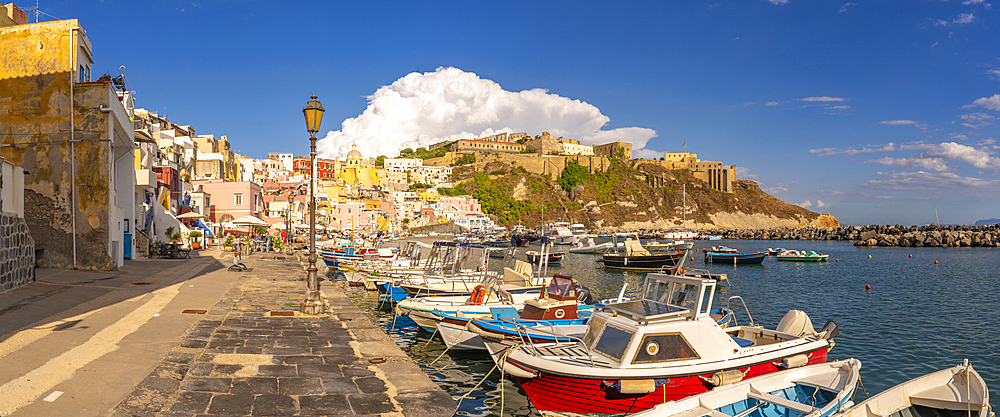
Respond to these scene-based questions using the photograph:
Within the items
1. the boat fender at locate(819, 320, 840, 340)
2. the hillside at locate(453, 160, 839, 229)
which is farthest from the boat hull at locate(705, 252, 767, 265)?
the hillside at locate(453, 160, 839, 229)

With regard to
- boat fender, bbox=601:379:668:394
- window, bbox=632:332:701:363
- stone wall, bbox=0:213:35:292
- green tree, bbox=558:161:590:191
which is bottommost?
boat fender, bbox=601:379:668:394

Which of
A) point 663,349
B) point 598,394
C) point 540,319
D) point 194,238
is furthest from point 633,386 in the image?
point 194,238

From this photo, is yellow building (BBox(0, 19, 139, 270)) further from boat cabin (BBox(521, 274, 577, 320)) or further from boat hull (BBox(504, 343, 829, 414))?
boat hull (BBox(504, 343, 829, 414))

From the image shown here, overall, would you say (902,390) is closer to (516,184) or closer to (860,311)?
(860,311)

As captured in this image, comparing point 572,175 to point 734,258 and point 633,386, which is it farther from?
point 633,386

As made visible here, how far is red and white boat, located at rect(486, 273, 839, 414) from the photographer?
25.4ft

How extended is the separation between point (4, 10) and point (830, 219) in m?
177

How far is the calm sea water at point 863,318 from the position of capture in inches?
451

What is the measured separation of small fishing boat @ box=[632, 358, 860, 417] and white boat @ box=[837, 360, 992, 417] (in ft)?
1.20

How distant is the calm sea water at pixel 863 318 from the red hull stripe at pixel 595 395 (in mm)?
731

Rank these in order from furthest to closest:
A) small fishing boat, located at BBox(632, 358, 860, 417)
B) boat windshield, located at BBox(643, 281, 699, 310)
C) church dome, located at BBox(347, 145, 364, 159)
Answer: church dome, located at BBox(347, 145, 364, 159), boat windshield, located at BBox(643, 281, 699, 310), small fishing boat, located at BBox(632, 358, 860, 417)

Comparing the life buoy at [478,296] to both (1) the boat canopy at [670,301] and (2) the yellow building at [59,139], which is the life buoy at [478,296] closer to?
(1) the boat canopy at [670,301]

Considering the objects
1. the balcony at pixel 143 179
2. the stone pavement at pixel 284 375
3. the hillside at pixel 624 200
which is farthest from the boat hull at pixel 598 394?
the hillside at pixel 624 200

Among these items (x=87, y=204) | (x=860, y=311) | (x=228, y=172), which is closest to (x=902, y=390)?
(x=860, y=311)
